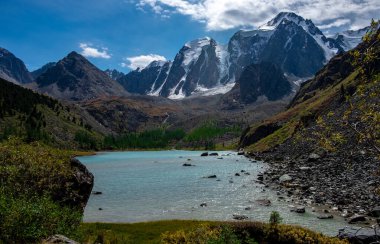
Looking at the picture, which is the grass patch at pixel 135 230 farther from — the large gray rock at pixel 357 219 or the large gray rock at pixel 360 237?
the large gray rock at pixel 357 219

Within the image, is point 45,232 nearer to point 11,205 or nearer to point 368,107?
point 11,205

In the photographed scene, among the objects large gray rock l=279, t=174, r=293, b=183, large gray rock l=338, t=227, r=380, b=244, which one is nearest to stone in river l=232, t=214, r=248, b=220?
large gray rock l=338, t=227, r=380, b=244

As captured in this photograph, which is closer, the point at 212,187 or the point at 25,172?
the point at 25,172

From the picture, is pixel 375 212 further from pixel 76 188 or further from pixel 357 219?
pixel 76 188

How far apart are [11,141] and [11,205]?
9.70 metres

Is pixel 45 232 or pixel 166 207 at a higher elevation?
pixel 45 232

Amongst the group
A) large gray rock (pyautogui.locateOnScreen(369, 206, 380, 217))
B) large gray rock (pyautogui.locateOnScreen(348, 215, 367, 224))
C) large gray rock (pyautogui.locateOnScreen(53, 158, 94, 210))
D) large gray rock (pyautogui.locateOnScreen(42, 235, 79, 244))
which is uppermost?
large gray rock (pyautogui.locateOnScreen(53, 158, 94, 210))

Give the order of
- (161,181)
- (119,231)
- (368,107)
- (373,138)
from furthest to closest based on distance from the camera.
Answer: (161,181) → (119,231) → (368,107) → (373,138)

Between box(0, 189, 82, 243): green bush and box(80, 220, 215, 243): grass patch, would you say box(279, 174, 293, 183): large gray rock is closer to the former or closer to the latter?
box(80, 220, 215, 243): grass patch

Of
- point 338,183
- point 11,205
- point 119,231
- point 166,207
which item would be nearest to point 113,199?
point 166,207

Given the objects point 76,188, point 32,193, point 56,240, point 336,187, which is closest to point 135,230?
point 76,188

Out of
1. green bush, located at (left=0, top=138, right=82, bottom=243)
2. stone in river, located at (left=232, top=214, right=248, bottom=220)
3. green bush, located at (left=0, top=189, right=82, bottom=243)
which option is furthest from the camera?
stone in river, located at (left=232, top=214, right=248, bottom=220)

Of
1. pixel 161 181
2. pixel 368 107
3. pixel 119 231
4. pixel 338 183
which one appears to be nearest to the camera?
pixel 368 107

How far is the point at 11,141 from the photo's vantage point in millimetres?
30641
